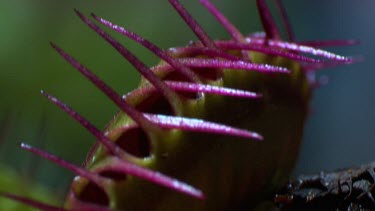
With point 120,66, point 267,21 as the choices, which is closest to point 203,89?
point 267,21

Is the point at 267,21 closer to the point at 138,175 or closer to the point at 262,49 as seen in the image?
the point at 262,49

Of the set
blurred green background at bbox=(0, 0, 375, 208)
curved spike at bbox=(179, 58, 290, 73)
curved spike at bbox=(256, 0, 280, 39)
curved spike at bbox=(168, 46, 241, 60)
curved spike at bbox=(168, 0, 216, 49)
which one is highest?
blurred green background at bbox=(0, 0, 375, 208)

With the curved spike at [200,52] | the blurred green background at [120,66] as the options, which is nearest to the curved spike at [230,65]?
the curved spike at [200,52]

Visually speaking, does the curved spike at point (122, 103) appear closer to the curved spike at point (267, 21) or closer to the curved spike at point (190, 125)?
the curved spike at point (190, 125)

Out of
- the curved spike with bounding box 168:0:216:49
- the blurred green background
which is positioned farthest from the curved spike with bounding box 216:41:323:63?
the blurred green background

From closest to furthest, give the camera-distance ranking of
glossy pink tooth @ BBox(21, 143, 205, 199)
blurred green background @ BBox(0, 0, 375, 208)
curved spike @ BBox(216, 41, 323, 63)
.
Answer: glossy pink tooth @ BBox(21, 143, 205, 199) < curved spike @ BBox(216, 41, 323, 63) < blurred green background @ BBox(0, 0, 375, 208)

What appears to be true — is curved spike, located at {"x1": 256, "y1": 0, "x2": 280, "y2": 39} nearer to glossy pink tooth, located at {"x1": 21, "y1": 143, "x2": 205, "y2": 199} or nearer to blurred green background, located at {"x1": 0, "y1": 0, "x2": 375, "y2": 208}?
glossy pink tooth, located at {"x1": 21, "y1": 143, "x2": 205, "y2": 199}
